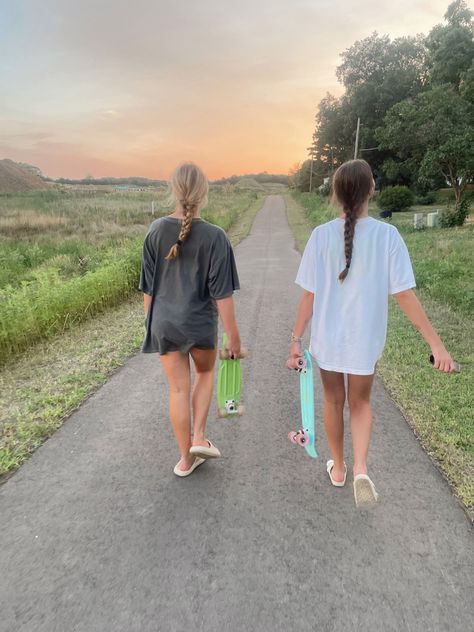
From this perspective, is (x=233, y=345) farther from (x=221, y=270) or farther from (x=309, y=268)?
(x=309, y=268)

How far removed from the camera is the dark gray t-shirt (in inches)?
90.0

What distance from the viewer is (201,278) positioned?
2.37m

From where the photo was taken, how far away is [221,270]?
91.5 inches

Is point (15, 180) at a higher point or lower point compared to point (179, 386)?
higher

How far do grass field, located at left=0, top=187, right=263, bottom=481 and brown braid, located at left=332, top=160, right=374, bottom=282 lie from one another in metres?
2.63

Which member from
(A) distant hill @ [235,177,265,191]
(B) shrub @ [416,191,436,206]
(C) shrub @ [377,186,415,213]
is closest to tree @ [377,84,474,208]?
(C) shrub @ [377,186,415,213]

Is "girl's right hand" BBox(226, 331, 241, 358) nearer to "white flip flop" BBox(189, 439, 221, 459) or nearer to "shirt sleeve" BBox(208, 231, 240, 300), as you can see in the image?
"shirt sleeve" BBox(208, 231, 240, 300)

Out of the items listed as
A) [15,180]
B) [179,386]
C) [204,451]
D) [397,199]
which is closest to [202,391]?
[179,386]

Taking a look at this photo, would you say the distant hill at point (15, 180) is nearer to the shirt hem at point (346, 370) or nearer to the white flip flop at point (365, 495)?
the shirt hem at point (346, 370)

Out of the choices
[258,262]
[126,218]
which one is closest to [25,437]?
[258,262]

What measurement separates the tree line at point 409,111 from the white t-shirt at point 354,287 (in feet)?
58.0

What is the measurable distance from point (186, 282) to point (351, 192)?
3.27 feet

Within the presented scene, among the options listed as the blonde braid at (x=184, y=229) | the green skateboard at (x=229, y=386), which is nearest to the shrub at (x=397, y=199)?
the green skateboard at (x=229, y=386)

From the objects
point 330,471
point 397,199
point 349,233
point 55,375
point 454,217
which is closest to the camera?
point 349,233
